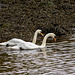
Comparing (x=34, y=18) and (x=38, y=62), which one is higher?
(x=34, y=18)

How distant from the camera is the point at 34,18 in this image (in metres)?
33.6

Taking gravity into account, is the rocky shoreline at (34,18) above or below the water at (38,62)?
above

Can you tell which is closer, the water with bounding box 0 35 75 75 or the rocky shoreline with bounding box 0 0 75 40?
the water with bounding box 0 35 75 75

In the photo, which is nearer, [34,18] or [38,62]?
[38,62]

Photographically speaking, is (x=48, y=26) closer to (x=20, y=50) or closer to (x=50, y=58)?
(x=20, y=50)

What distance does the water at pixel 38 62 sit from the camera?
13852mm

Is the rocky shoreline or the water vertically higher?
the rocky shoreline

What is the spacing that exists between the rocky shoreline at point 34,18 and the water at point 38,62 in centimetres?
842

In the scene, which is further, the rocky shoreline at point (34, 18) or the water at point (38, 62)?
the rocky shoreline at point (34, 18)

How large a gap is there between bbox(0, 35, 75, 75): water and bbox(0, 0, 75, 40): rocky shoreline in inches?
331

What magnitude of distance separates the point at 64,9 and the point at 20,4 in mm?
6446

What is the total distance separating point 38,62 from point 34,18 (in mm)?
17620

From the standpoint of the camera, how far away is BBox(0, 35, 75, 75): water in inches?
545

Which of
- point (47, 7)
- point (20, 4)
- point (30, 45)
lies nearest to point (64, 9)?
point (47, 7)
